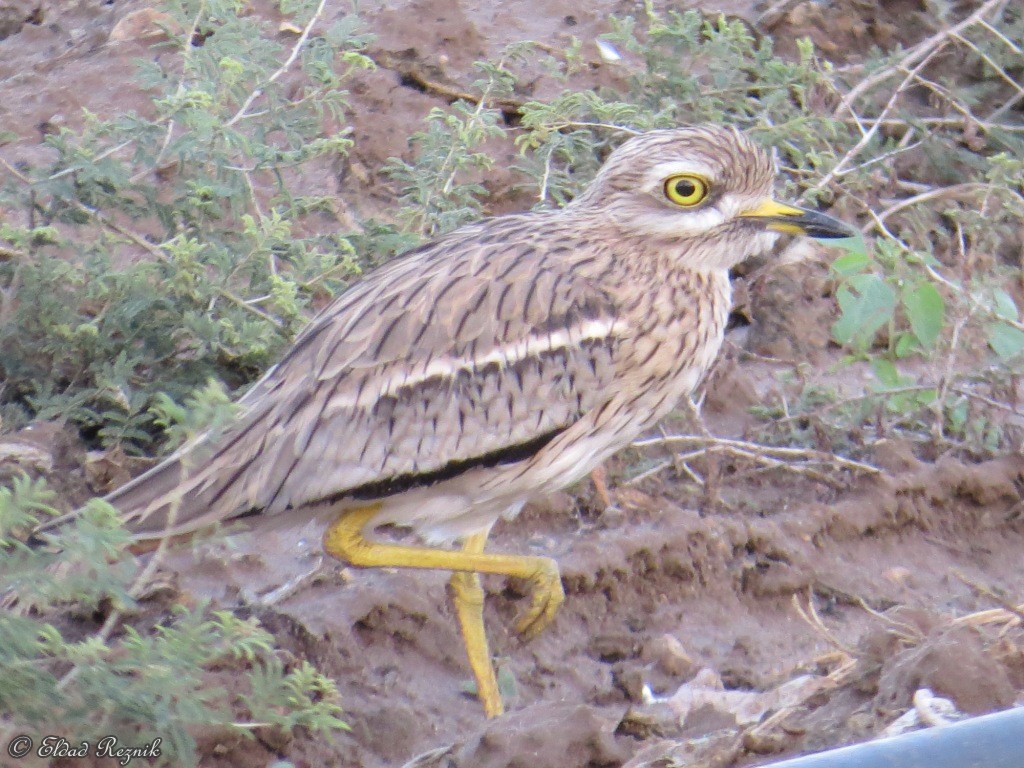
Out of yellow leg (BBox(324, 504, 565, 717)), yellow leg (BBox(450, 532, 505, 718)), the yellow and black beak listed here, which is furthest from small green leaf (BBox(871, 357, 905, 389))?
yellow leg (BBox(450, 532, 505, 718))

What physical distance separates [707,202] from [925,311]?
101 centimetres

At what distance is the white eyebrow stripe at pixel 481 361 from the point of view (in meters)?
3.92

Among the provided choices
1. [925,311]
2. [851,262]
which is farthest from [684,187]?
[925,311]

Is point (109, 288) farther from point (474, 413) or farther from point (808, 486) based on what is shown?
point (808, 486)

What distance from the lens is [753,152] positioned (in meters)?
4.22

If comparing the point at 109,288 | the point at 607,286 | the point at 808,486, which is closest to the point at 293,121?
the point at 109,288

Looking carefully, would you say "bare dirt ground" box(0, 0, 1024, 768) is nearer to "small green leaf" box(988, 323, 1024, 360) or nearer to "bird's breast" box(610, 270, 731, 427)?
"small green leaf" box(988, 323, 1024, 360)

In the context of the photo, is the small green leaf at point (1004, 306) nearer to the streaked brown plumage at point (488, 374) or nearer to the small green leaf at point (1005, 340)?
the small green leaf at point (1005, 340)

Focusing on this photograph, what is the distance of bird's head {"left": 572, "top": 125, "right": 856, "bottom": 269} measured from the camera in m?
4.19

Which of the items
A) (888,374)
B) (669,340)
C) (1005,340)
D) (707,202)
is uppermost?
(707,202)

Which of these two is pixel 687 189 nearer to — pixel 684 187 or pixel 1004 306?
pixel 684 187

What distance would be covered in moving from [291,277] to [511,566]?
1155 mm

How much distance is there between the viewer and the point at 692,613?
4.50 metres

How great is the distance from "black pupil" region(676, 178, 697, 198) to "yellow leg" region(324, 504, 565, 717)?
1.02 meters
